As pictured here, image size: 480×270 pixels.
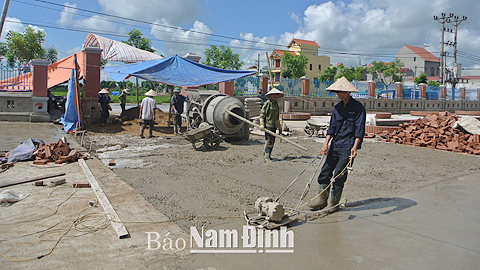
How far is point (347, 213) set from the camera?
4609mm

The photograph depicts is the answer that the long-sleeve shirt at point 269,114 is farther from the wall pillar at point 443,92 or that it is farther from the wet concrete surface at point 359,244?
the wall pillar at point 443,92

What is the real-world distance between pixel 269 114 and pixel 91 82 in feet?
29.2

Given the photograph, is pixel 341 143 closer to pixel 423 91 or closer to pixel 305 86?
pixel 305 86

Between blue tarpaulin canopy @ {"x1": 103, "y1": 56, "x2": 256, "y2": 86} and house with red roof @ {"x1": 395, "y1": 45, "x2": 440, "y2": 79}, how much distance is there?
7627 centimetres

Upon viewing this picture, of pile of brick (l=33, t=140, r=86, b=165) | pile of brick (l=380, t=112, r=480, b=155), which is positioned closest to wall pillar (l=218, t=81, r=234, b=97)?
pile of brick (l=380, t=112, r=480, b=155)

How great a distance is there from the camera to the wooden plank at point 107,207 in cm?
369

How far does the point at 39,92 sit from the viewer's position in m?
13.8

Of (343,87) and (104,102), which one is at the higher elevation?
(104,102)

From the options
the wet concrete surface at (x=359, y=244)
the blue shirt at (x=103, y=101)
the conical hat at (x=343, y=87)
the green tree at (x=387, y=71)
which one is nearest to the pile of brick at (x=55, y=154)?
the wet concrete surface at (x=359, y=244)

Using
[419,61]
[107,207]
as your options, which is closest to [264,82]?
[107,207]

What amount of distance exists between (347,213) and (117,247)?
9.70 ft

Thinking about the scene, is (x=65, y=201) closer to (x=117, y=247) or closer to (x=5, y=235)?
(x=5, y=235)

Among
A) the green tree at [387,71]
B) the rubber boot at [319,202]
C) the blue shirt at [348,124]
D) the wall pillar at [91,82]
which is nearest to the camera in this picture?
the blue shirt at [348,124]

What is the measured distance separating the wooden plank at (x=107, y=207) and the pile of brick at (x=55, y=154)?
1.15 m
